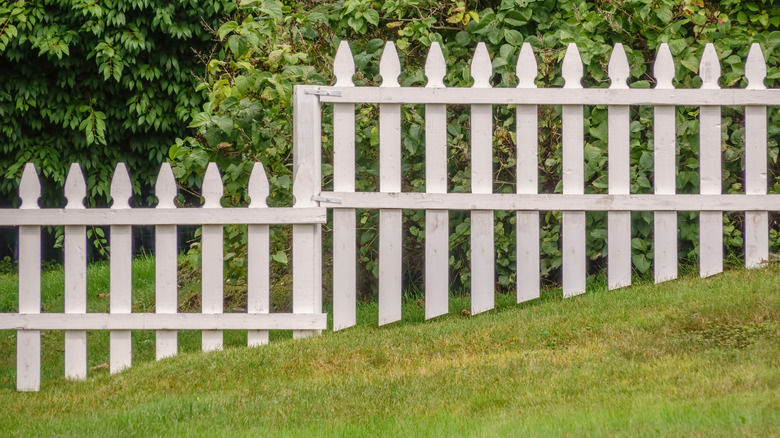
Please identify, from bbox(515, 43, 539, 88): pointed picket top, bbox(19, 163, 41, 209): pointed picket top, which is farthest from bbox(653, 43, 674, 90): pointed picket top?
bbox(19, 163, 41, 209): pointed picket top

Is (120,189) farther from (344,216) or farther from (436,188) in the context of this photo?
(436,188)

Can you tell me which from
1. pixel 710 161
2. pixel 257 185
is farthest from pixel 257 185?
pixel 710 161

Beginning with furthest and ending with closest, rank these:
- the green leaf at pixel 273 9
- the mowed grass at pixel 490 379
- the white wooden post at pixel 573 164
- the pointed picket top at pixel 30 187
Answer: the green leaf at pixel 273 9 < the white wooden post at pixel 573 164 < the pointed picket top at pixel 30 187 < the mowed grass at pixel 490 379

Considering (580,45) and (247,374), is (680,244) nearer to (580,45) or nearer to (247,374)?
(580,45)

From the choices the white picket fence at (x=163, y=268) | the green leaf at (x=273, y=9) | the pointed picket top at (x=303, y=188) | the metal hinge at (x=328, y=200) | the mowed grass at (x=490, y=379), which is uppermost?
the green leaf at (x=273, y=9)

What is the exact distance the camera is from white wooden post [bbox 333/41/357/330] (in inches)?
196

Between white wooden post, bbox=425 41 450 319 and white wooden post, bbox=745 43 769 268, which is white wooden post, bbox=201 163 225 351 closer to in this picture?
white wooden post, bbox=425 41 450 319

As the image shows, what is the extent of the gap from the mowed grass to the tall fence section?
18cm

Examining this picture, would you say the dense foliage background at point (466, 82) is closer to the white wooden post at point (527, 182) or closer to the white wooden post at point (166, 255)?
the white wooden post at point (527, 182)

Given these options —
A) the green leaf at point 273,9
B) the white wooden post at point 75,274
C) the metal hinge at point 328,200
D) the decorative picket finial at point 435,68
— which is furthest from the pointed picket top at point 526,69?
the white wooden post at point 75,274

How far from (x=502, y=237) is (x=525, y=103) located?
962 millimetres

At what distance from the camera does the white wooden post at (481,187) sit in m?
5.02

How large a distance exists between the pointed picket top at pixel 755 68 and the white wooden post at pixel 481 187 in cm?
142

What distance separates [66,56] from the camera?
340 inches
